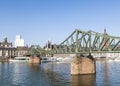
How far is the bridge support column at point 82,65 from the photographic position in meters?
97.3

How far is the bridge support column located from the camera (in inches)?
3829

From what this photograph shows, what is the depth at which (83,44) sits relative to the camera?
104m

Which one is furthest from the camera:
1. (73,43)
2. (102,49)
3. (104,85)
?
(73,43)

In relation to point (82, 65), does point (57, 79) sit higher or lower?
lower

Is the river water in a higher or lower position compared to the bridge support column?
lower

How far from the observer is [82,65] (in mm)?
97938

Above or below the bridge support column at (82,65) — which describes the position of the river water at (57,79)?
below

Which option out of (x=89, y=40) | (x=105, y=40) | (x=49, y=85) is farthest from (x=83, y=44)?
(x=49, y=85)

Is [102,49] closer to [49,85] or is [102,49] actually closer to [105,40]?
[105,40]

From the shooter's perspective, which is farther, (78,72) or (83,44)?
(83,44)

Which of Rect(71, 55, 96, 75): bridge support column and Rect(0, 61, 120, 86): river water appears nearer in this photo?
Rect(0, 61, 120, 86): river water

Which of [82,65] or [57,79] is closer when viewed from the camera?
[57,79]

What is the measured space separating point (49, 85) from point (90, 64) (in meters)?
29.7

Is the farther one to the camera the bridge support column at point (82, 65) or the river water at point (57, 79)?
the bridge support column at point (82, 65)
